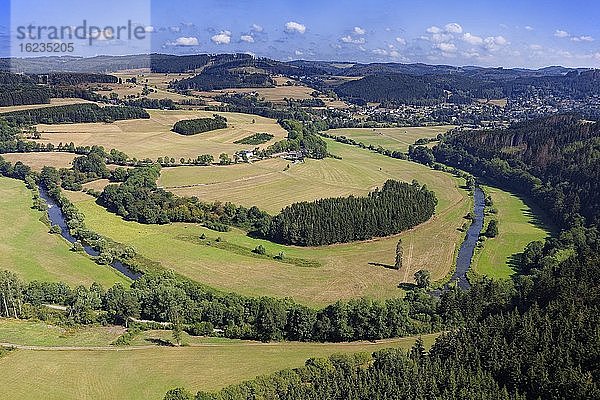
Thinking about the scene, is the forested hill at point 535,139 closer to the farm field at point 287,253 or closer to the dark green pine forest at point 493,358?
the farm field at point 287,253

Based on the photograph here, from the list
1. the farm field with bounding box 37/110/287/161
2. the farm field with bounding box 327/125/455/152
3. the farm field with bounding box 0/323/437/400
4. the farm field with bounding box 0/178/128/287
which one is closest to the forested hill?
the farm field with bounding box 327/125/455/152

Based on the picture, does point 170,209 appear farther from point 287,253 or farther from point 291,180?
point 291,180

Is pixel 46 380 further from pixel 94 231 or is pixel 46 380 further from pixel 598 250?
pixel 598 250

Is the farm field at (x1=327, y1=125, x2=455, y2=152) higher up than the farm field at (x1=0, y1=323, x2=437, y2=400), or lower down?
higher up

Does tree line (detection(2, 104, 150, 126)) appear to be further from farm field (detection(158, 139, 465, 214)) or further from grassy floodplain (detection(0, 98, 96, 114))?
farm field (detection(158, 139, 465, 214))

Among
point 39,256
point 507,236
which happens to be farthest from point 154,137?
point 507,236
